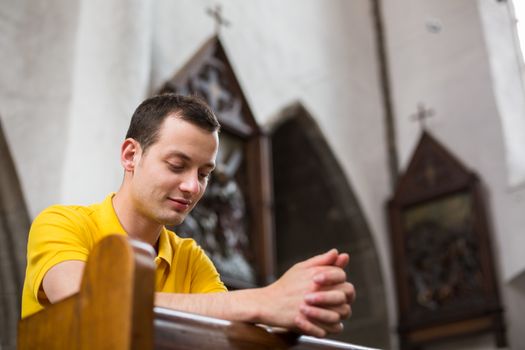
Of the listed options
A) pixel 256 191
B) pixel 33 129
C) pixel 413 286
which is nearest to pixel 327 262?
pixel 33 129

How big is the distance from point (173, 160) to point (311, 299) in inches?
17.3

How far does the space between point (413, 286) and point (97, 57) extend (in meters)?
3.56

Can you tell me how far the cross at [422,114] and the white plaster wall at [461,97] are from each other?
57 millimetres

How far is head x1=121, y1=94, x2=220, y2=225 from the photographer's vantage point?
151cm

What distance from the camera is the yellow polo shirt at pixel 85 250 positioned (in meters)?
1.38

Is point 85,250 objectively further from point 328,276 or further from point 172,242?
point 328,276

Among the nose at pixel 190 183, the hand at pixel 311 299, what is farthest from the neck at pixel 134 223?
the hand at pixel 311 299

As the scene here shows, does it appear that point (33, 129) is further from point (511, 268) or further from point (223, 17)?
point (511, 268)

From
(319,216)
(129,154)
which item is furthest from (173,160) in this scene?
(319,216)

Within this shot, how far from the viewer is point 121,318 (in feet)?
3.20

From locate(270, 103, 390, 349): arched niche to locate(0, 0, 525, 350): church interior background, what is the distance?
0.02 m

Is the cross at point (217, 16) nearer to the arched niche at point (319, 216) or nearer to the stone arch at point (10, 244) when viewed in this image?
the arched niche at point (319, 216)

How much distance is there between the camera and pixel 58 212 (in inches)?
58.9

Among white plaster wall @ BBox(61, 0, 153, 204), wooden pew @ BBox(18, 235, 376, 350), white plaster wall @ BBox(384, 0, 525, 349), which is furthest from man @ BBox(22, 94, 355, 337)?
white plaster wall @ BBox(384, 0, 525, 349)
